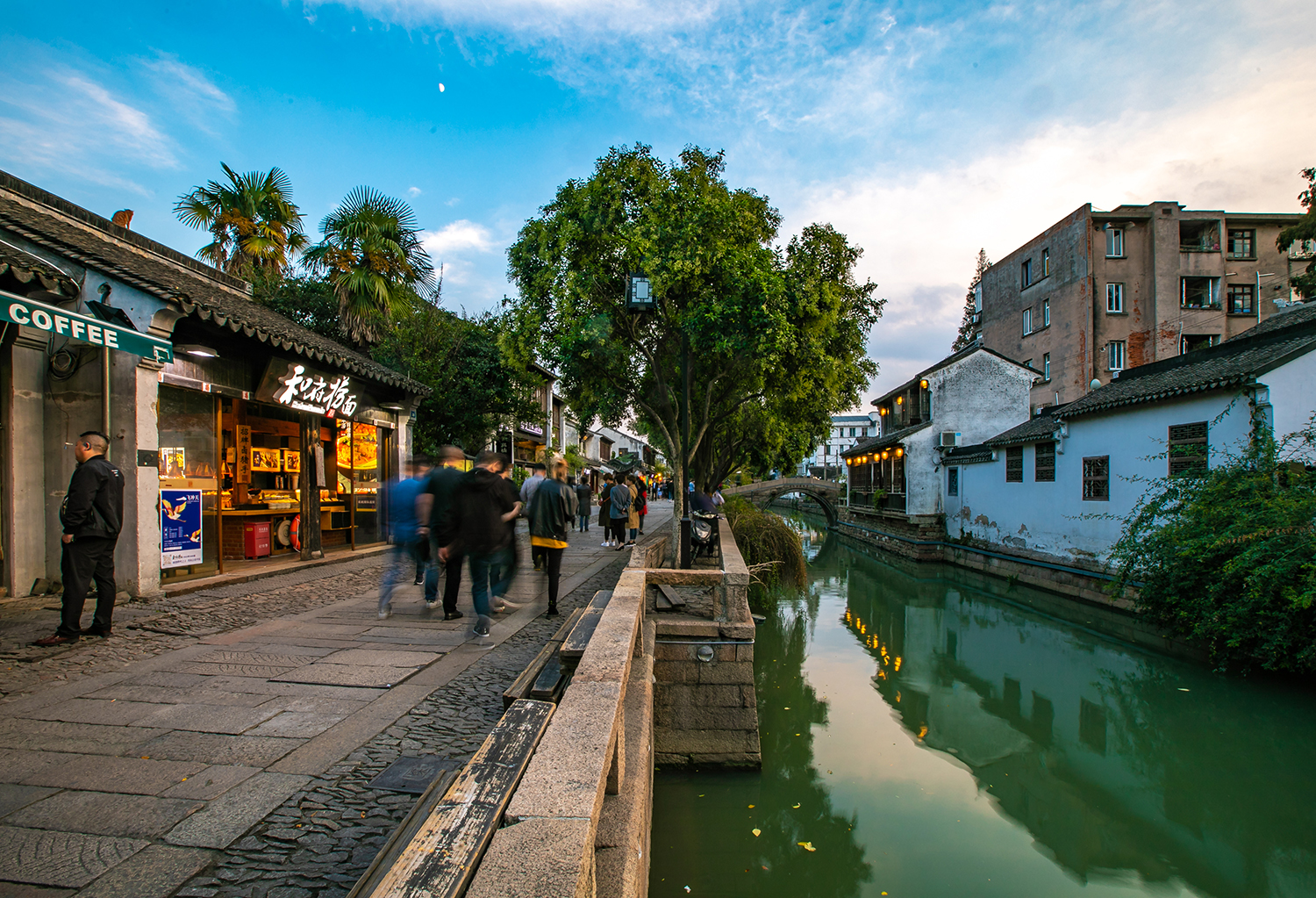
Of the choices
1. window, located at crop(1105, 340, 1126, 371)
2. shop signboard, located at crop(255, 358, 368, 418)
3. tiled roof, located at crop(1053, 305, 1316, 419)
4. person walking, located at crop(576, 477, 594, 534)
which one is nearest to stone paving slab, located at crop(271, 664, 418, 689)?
shop signboard, located at crop(255, 358, 368, 418)

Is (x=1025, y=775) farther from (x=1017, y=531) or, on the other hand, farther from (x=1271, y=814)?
(x=1017, y=531)

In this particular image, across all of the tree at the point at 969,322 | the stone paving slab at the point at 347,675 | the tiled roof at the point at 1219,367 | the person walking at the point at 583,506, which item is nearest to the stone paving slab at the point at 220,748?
the stone paving slab at the point at 347,675

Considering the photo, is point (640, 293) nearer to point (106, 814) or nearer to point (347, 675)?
point (347, 675)

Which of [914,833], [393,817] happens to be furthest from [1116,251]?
[393,817]

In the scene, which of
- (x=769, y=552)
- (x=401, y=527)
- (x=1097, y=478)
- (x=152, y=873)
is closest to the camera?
(x=152, y=873)

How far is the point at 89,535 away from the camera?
5227mm

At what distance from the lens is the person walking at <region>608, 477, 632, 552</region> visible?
44.7ft

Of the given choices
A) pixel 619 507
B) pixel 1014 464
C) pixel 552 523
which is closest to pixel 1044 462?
pixel 1014 464

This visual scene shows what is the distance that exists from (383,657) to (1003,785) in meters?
6.08

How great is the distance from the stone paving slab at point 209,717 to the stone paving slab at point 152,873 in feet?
3.99

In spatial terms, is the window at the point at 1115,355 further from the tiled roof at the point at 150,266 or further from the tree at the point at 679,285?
the tiled roof at the point at 150,266

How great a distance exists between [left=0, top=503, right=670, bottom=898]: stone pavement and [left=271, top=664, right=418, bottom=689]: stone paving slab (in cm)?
2

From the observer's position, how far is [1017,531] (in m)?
17.8

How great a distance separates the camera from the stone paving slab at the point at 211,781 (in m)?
2.92
